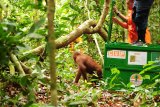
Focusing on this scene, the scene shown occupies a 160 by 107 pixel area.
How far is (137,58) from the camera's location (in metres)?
5.47

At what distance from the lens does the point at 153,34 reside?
8375 millimetres

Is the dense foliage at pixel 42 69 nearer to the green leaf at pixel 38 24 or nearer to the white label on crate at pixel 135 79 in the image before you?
the green leaf at pixel 38 24

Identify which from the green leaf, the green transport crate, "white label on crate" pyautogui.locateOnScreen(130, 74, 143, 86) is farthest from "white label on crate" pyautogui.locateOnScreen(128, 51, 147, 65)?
the green leaf

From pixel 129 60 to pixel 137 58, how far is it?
4.6 inches

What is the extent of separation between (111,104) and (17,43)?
2.29 m

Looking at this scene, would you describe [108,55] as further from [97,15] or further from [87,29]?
[97,15]

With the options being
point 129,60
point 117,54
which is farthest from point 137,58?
point 117,54

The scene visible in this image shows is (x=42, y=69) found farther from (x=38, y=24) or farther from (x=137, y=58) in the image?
(x=137, y=58)

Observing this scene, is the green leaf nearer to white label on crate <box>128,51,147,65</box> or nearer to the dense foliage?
the dense foliage

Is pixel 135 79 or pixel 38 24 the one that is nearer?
pixel 38 24

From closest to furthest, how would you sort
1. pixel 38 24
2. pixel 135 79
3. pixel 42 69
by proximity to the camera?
pixel 38 24, pixel 42 69, pixel 135 79

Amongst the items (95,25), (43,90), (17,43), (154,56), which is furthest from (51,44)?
(95,25)

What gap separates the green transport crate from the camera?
17.6ft

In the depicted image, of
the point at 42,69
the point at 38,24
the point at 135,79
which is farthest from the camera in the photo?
the point at 135,79
